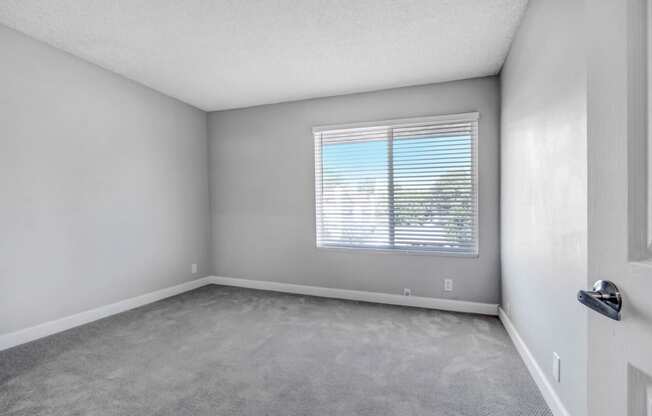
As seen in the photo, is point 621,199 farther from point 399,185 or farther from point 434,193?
point 399,185

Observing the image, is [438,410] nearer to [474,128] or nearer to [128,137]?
[474,128]

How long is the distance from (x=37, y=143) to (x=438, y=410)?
375 cm

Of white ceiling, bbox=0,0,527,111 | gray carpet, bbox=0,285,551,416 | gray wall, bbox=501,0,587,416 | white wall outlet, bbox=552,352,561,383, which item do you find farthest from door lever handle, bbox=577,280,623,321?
white ceiling, bbox=0,0,527,111

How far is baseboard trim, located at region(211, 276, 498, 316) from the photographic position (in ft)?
11.0

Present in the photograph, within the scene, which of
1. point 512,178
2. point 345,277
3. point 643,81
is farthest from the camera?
point 345,277

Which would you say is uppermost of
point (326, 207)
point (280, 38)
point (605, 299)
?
point (280, 38)

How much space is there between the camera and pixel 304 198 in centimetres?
410

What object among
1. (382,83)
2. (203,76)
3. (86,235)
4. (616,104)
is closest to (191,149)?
(203,76)

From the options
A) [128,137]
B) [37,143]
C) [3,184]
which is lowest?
[3,184]

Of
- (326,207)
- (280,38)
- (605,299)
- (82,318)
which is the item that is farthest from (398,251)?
(82,318)

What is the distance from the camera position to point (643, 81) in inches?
22.6

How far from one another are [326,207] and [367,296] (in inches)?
48.0

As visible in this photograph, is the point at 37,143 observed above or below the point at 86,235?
above

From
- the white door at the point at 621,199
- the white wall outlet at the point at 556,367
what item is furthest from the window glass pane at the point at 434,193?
the white door at the point at 621,199
